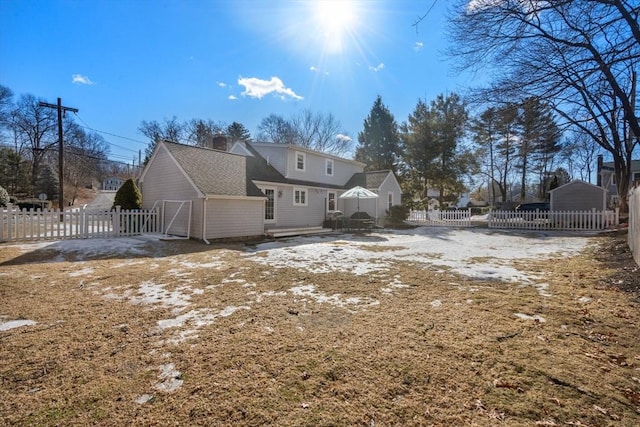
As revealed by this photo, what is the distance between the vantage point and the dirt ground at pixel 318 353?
210 cm

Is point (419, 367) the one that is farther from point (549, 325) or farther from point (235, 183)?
point (235, 183)

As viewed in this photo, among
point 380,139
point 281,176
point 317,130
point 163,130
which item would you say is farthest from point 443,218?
point 163,130

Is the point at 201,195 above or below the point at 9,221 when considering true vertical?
above

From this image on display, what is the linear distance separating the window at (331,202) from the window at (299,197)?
2.33 m

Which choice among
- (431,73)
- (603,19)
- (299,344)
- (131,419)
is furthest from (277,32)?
(131,419)

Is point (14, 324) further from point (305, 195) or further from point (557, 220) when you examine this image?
point (557, 220)

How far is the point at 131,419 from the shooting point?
6.54 feet

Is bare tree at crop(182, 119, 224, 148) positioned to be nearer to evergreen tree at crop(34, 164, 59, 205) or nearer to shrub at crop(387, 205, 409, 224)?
evergreen tree at crop(34, 164, 59, 205)

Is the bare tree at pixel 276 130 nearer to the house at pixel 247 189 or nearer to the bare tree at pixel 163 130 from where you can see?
the bare tree at pixel 163 130

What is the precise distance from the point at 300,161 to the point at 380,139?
20416 mm

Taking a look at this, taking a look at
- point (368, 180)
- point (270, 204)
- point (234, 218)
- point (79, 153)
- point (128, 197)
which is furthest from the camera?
point (79, 153)

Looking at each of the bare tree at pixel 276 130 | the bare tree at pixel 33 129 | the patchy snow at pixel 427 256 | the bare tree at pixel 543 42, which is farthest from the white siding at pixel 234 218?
the bare tree at pixel 33 129

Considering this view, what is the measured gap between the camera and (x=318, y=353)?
289 cm

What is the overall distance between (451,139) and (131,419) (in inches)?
1209
